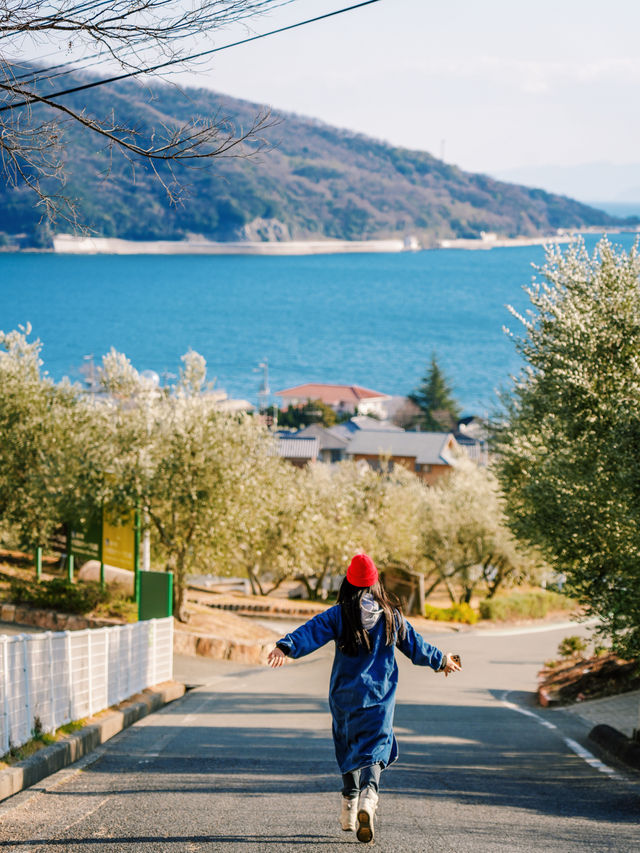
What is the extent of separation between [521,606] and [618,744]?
94.3ft

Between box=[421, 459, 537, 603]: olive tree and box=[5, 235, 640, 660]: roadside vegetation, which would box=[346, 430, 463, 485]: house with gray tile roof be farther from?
box=[5, 235, 640, 660]: roadside vegetation

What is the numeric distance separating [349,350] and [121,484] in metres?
163

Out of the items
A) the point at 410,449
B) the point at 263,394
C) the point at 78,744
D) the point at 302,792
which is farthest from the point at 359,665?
the point at 263,394

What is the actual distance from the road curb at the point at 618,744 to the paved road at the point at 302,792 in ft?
1.10

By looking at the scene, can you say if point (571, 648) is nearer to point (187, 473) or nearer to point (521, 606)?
point (187, 473)

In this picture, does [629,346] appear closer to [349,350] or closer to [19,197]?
[19,197]

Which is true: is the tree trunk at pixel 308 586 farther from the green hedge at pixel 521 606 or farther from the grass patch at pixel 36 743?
the grass patch at pixel 36 743

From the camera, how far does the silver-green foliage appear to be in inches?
398

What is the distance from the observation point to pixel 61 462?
2156 cm

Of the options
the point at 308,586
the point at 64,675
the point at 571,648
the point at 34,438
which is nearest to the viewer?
the point at 64,675

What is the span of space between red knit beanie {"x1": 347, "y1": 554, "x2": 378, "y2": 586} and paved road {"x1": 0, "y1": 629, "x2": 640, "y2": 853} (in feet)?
4.89

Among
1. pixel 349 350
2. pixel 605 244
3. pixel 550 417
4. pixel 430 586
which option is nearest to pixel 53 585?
pixel 550 417

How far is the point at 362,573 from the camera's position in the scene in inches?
225

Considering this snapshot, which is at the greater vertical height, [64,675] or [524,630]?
[64,675]
